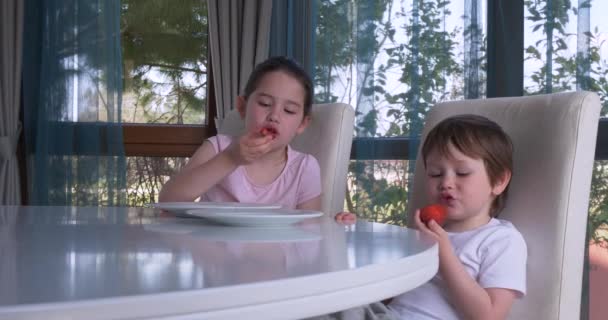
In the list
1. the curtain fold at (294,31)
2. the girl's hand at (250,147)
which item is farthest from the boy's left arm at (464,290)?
the curtain fold at (294,31)

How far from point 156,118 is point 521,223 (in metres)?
2.97

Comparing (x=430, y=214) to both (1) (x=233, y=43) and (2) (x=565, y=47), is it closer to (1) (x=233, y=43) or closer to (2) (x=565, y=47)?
(2) (x=565, y=47)

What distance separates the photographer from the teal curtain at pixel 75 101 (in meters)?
3.88

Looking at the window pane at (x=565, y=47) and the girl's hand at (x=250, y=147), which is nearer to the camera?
the girl's hand at (x=250, y=147)

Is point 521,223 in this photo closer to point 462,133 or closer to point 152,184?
point 462,133

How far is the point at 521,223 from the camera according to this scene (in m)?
1.47

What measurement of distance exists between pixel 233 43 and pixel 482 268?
2.75m

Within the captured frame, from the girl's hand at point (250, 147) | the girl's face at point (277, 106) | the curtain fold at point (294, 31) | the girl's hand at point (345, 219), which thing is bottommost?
the girl's hand at point (345, 219)

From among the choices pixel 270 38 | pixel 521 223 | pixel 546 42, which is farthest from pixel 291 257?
pixel 270 38

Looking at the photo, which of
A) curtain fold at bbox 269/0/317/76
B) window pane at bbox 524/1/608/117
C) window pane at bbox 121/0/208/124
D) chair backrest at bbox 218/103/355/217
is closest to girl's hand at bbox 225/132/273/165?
chair backrest at bbox 218/103/355/217

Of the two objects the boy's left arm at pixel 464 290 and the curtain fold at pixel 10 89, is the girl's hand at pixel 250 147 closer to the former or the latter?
the boy's left arm at pixel 464 290

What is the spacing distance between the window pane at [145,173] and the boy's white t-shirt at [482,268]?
2.78 meters

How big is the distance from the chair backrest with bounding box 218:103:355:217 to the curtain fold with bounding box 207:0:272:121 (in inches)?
72.3

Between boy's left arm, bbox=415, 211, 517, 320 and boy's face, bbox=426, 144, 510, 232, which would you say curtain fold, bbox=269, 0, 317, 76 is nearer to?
boy's face, bbox=426, 144, 510, 232
